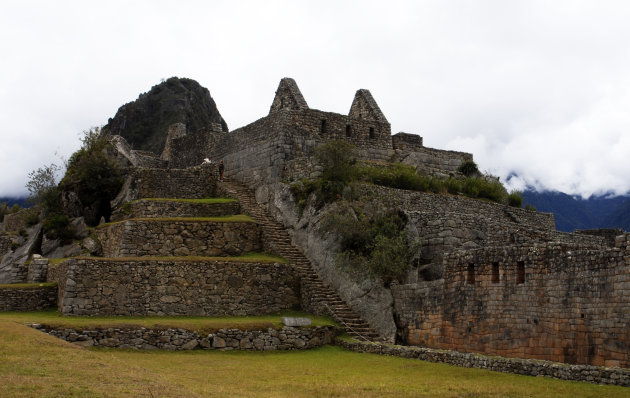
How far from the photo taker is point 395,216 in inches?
1116

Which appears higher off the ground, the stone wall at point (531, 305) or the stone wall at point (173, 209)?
the stone wall at point (173, 209)

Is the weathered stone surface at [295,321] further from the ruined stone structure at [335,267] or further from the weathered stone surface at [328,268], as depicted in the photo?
the weathered stone surface at [328,268]

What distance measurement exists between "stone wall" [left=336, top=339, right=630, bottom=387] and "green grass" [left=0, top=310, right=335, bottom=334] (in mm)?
4207

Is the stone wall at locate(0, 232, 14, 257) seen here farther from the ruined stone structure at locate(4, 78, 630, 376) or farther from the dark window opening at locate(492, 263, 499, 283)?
the dark window opening at locate(492, 263, 499, 283)

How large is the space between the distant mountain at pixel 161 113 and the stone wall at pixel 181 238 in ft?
97.9

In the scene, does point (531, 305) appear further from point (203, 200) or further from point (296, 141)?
point (203, 200)

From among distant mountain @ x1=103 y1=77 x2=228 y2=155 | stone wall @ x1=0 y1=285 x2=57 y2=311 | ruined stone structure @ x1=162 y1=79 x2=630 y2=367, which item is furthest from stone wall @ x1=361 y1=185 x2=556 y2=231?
distant mountain @ x1=103 y1=77 x2=228 y2=155

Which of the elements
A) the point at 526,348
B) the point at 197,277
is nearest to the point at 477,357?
the point at 526,348

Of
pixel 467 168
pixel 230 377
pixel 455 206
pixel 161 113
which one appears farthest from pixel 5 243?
pixel 161 113

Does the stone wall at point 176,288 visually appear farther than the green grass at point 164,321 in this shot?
Yes

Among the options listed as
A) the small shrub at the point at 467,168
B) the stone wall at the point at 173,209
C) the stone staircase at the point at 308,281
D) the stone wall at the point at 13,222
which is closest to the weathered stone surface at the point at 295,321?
the stone staircase at the point at 308,281

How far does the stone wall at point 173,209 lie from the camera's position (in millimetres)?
32469

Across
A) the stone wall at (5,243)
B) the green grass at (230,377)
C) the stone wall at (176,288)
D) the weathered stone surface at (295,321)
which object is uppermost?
the stone wall at (5,243)

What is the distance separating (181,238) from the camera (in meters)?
30.0
